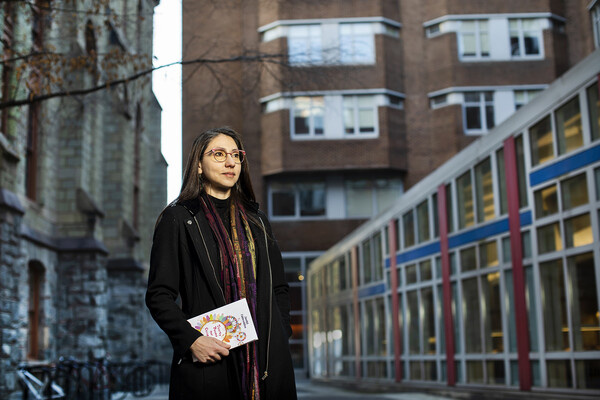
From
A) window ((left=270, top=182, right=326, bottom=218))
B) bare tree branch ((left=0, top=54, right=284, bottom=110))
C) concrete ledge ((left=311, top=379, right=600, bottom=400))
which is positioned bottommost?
concrete ledge ((left=311, top=379, right=600, bottom=400))

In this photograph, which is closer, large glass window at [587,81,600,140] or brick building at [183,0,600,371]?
large glass window at [587,81,600,140]

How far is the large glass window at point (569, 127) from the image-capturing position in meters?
9.99

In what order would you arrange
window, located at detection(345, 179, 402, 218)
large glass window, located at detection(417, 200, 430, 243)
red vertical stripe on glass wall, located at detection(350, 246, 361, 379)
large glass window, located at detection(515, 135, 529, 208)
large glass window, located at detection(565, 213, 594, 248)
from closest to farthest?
large glass window, located at detection(565, 213, 594, 248)
large glass window, located at detection(515, 135, 529, 208)
large glass window, located at detection(417, 200, 430, 243)
red vertical stripe on glass wall, located at detection(350, 246, 361, 379)
window, located at detection(345, 179, 402, 218)

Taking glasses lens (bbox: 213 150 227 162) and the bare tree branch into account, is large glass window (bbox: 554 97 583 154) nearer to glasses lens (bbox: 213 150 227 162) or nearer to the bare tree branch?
the bare tree branch

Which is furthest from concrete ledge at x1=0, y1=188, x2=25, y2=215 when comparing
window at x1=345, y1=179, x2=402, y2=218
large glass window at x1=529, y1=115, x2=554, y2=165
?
window at x1=345, y1=179, x2=402, y2=218

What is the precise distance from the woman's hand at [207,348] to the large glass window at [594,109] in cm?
745

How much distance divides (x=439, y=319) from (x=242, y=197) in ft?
40.1

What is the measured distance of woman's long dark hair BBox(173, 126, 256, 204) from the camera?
11.0ft

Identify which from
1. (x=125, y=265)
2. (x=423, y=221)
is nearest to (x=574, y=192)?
(x=423, y=221)

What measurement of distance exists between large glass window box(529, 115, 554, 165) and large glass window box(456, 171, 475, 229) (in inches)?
94.8

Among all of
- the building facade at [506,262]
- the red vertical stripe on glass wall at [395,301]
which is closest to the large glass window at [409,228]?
the building facade at [506,262]

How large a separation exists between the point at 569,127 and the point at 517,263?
2.18m

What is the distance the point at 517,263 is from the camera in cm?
1158

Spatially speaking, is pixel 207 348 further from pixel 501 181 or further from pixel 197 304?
pixel 501 181
